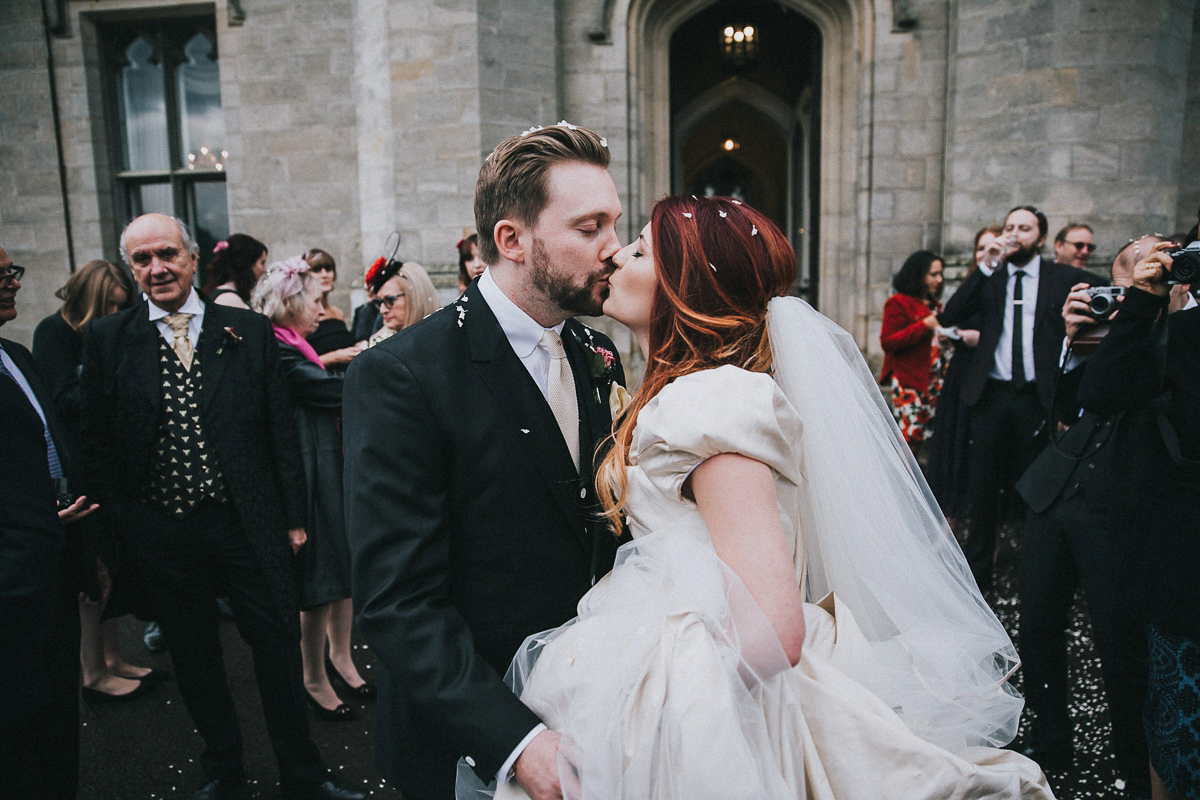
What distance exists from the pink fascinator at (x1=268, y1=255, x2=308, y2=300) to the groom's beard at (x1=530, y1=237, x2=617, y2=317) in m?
2.38

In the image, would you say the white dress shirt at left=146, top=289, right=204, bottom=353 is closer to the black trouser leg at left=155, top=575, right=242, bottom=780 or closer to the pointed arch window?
the black trouser leg at left=155, top=575, right=242, bottom=780

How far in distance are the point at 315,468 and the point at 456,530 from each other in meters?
2.22

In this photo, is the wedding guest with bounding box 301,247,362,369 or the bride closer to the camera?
the bride

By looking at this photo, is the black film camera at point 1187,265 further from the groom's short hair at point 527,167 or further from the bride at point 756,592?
the groom's short hair at point 527,167

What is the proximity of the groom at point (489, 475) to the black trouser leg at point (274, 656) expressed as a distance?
4.61 ft

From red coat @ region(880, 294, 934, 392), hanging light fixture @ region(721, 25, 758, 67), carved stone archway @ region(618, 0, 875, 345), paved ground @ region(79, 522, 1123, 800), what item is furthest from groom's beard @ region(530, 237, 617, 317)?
hanging light fixture @ region(721, 25, 758, 67)

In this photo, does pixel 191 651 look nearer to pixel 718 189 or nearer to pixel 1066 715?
pixel 1066 715

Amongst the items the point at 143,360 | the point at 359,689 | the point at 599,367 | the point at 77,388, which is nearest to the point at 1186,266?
the point at 599,367

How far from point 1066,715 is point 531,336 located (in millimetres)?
2677

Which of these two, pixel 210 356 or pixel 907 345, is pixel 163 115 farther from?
pixel 907 345

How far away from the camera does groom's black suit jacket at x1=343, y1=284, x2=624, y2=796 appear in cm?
133

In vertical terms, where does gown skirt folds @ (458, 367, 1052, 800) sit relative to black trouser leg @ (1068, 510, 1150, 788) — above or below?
above

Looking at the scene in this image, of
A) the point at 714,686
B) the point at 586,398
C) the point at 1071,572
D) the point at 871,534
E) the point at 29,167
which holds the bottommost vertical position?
the point at 1071,572

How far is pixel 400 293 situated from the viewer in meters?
3.93
